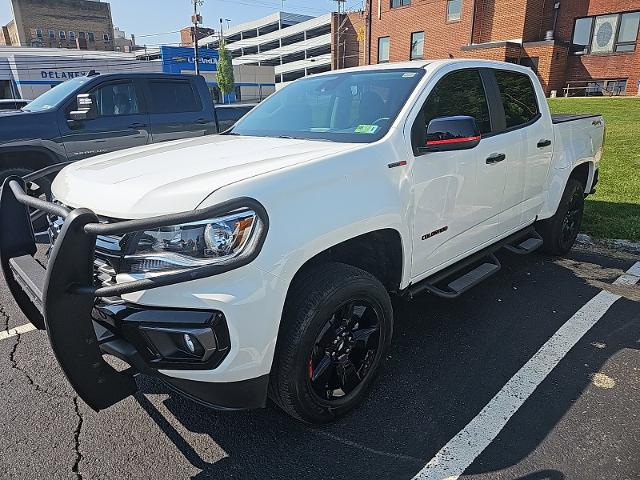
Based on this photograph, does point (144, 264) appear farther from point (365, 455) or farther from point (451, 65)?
point (451, 65)

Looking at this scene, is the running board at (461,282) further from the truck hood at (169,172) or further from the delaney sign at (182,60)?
the delaney sign at (182,60)

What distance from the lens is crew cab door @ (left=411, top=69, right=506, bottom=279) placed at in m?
2.96

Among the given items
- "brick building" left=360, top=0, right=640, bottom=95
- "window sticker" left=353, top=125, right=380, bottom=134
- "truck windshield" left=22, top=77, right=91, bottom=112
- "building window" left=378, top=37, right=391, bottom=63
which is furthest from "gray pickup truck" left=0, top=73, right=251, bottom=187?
"building window" left=378, top=37, right=391, bottom=63

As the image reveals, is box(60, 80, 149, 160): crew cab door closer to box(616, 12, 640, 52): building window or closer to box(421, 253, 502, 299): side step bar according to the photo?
box(421, 253, 502, 299): side step bar

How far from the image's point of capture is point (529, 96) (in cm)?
434

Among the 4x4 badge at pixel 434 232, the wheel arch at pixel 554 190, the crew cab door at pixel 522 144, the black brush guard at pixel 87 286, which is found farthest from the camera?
the wheel arch at pixel 554 190

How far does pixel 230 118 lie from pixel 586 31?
32852 millimetres

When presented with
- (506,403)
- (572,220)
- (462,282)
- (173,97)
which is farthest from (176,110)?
(506,403)

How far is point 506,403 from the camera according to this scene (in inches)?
108

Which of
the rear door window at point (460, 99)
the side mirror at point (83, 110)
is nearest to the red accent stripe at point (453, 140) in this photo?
the rear door window at point (460, 99)

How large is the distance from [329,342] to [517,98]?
2.97 metres

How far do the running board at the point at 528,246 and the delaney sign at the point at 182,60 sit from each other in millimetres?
39924

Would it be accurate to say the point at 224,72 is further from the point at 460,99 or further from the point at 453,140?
the point at 453,140

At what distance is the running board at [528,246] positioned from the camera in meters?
4.29
